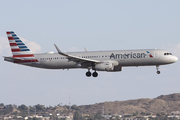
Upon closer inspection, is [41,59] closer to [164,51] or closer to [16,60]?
[16,60]

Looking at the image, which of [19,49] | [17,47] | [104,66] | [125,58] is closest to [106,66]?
[104,66]

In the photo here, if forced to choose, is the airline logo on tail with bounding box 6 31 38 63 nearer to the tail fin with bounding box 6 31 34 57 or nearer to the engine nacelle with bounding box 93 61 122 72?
the tail fin with bounding box 6 31 34 57

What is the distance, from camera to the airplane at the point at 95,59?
70.4 metres

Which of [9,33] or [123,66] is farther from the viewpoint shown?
[9,33]

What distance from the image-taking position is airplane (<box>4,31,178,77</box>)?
7044 centimetres

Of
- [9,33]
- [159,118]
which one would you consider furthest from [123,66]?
[159,118]

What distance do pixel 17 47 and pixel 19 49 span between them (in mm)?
921

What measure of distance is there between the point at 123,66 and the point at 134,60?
3.76 meters

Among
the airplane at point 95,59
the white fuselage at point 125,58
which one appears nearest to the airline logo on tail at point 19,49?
the airplane at point 95,59

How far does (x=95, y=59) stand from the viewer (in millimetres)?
73125

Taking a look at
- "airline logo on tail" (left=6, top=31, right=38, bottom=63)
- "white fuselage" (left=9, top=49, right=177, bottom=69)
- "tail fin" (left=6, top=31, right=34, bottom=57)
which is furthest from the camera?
"tail fin" (left=6, top=31, right=34, bottom=57)

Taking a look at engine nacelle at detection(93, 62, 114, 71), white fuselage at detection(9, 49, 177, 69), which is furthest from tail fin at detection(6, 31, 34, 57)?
engine nacelle at detection(93, 62, 114, 71)

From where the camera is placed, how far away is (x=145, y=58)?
2763 inches

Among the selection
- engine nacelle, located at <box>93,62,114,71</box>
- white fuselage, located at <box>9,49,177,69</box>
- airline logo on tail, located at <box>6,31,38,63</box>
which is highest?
airline logo on tail, located at <box>6,31,38,63</box>
